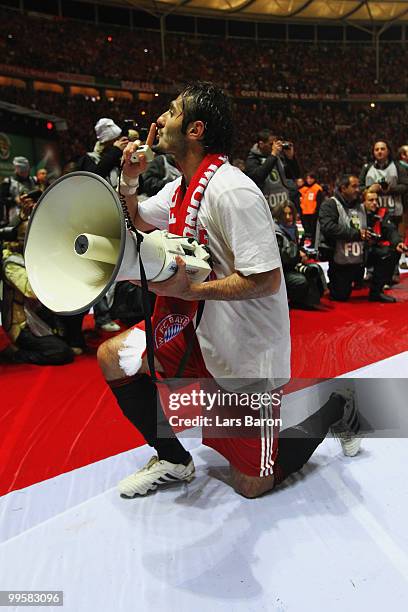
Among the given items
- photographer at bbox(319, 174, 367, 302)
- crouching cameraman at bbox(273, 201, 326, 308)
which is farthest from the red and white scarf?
photographer at bbox(319, 174, 367, 302)

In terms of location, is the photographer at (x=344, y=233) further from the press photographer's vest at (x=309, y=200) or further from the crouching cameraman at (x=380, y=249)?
the press photographer's vest at (x=309, y=200)

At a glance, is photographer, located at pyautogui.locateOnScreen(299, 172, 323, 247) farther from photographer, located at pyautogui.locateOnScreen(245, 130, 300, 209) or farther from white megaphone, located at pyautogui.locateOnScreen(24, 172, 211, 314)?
white megaphone, located at pyautogui.locateOnScreen(24, 172, 211, 314)

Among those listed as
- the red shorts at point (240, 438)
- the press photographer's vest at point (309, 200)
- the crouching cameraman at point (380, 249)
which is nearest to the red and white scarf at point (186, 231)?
the red shorts at point (240, 438)

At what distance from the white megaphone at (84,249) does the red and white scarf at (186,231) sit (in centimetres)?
18

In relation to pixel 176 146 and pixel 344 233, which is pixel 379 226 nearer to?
pixel 344 233

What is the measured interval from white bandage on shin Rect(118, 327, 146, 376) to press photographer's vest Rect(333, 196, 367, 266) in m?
3.60

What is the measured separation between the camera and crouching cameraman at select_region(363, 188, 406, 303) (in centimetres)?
488

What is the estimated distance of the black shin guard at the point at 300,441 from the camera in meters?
1.72

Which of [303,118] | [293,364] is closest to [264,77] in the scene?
[303,118]

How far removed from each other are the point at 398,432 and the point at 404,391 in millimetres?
475

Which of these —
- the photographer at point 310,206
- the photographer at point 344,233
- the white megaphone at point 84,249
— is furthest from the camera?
the photographer at point 310,206

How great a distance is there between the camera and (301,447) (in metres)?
1.76

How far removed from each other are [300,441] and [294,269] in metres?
2.95

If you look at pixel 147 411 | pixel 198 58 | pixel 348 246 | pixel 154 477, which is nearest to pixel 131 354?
pixel 147 411
